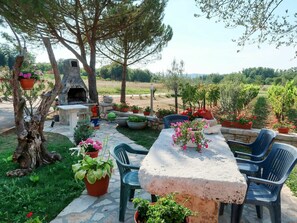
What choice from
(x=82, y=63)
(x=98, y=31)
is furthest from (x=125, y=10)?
(x=82, y=63)

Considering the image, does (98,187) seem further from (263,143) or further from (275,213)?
(263,143)

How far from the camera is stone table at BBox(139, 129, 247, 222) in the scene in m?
1.88

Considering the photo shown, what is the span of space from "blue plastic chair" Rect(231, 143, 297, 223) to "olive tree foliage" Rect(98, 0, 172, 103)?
7.96 m

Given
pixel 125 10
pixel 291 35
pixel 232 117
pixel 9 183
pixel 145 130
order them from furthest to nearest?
pixel 125 10 → pixel 145 130 → pixel 232 117 → pixel 291 35 → pixel 9 183

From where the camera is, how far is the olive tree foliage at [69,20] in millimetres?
7301

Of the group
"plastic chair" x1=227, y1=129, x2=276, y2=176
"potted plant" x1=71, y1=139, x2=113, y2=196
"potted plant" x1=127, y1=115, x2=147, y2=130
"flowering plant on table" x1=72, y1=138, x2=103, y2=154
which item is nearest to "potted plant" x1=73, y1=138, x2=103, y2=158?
"flowering plant on table" x1=72, y1=138, x2=103, y2=154

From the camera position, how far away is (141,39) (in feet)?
35.5

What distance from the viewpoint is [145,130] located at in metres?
7.55

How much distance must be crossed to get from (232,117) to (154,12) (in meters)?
5.97

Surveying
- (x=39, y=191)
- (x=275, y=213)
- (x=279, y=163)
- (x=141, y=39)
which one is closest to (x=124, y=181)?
(x=39, y=191)

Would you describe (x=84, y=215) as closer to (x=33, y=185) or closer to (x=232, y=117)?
(x=33, y=185)

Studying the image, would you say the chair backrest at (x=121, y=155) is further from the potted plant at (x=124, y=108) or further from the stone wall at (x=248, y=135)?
the potted plant at (x=124, y=108)

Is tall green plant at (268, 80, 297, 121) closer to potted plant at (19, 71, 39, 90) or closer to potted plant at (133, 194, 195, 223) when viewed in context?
potted plant at (133, 194, 195, 223)

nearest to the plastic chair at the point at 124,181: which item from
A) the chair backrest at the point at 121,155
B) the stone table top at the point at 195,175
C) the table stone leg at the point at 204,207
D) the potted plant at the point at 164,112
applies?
the chair backrest at the point at 121,155
